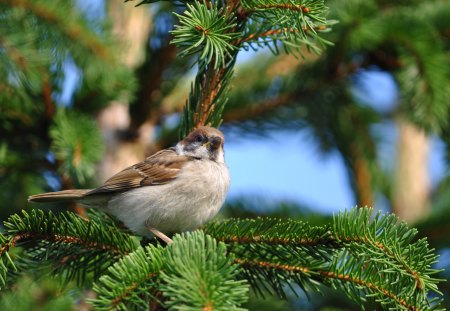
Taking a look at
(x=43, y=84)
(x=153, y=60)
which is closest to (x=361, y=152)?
(x=153, y=60)

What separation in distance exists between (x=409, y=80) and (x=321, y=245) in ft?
5.84

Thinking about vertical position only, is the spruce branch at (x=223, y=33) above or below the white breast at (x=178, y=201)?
above

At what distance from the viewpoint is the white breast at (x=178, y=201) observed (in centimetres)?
308

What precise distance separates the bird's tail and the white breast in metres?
0.17

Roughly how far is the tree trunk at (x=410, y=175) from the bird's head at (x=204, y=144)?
1.91 meters

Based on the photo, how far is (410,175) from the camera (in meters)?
5.61

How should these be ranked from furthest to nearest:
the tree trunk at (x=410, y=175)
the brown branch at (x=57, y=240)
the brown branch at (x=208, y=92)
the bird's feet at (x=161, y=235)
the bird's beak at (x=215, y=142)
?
1. the tree trunk at (x=410, y=175)
2. the bird's beak at (x=215, y=142)
3. the bird's feet at (x=161, y=235)
4. the brown branch at (x=208, y=92)
5. the brown branch at (x=57, y=240)

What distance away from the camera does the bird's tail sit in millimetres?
3115

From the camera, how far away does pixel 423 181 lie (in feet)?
18.8

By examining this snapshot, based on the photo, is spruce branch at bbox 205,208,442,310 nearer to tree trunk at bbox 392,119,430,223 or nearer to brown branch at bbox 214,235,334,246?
brown branch at bbox 214,235,334,246

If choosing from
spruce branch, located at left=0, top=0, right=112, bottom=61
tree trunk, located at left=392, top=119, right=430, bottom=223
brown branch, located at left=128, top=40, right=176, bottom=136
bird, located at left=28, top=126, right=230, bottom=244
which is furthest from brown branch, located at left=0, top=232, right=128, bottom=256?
tree trunk, located at left=392, top=119, right=430, bottom=223

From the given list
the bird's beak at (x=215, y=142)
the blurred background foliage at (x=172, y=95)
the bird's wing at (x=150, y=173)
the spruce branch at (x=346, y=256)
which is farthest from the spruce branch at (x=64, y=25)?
→ the spruce branch at (x=346, y=256)

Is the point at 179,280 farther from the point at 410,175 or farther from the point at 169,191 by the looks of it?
the point at 410,175

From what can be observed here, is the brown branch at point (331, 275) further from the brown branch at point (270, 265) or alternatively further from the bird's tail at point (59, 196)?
the bird's tail at point (59, 196)
